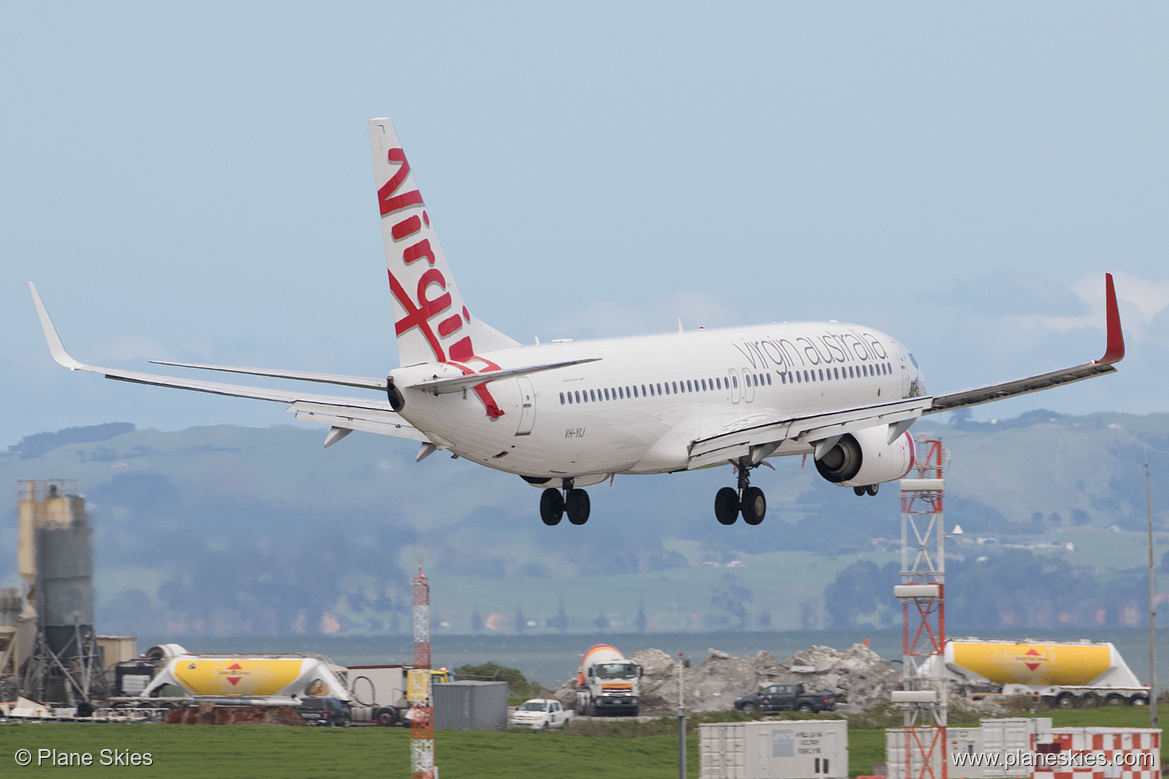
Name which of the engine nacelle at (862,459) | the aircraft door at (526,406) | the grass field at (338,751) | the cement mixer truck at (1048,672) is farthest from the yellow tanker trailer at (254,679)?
the aircraft door at (526,406)

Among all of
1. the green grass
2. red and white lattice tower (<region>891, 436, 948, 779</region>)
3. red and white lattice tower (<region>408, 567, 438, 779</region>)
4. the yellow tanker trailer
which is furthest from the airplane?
the yellow tanker trailer

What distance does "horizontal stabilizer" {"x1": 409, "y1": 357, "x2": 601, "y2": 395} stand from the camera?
4231 cm

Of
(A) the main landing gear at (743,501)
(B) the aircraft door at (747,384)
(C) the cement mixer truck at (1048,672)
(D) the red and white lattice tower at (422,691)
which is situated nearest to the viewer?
(D) the red and white lattice tower at (422,691)

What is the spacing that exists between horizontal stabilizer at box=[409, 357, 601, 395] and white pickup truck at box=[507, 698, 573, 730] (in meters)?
41.8

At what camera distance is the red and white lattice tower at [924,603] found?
49562 millimetres

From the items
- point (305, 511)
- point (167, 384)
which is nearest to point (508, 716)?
point (167, 384)

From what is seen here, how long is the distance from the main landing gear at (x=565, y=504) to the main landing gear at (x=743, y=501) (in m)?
4.40

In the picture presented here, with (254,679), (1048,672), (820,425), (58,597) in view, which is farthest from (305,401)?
(1048,672)

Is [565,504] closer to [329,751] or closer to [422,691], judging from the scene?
[422,691]

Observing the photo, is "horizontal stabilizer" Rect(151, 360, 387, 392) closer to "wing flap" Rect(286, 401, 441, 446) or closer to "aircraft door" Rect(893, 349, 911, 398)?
"wing flap" Rect(286, 401, 441, 446)

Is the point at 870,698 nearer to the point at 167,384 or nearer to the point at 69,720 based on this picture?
the point at 69,720

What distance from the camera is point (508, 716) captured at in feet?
280

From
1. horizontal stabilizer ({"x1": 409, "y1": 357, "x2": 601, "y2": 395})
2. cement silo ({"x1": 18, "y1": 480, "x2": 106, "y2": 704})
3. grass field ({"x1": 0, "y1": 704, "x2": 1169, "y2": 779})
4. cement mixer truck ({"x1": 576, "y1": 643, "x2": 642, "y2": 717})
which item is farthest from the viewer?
cement silo ({"x1": 18, "y1": 480, "x2": 106, "y2": 704})

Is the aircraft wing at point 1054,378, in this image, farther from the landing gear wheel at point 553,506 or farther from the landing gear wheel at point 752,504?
the landing gear wheel at point 553,506
